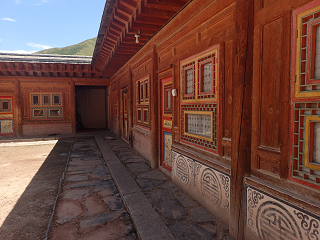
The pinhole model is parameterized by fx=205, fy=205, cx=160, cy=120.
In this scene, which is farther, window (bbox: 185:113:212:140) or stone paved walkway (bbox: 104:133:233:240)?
window (bbox: 185:113:212:140)

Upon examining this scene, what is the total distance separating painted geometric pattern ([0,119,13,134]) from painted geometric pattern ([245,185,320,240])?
12.4 metres

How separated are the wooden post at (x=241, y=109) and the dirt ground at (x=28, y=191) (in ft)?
8.09

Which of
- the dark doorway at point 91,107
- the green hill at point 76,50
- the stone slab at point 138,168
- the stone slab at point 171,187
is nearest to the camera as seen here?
the stone slab at point 171,187

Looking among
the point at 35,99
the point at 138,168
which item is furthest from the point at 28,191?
the point at 35,99

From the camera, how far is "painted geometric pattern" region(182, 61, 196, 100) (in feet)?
11.7

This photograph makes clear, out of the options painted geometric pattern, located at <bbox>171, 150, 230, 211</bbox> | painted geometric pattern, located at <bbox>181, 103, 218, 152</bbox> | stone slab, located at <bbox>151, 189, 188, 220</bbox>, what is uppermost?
painted geometric pattern, located at <bbox>181, 103, 218, 152</bbox>

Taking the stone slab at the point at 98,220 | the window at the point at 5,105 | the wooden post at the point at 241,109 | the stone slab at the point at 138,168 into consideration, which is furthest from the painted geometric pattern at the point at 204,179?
the window at the point at 5,105

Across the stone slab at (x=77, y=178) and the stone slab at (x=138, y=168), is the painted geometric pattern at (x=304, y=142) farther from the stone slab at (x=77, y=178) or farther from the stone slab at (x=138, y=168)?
the stone slab at (x=77, y=178)

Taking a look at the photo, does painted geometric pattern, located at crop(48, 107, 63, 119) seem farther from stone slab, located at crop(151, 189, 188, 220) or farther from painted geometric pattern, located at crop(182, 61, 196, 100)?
painted geometric pattern, located at crop(182, 61, 196, 100)

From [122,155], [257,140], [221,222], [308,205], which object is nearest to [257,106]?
[257,140]

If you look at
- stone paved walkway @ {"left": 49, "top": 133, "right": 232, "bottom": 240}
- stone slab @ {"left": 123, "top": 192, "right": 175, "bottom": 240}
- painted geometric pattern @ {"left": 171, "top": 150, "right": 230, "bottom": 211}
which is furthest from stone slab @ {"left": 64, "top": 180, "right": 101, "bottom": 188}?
painted geometric pattern @ {"left": 171, "top": 150, "right": 230, "bottom": 211}

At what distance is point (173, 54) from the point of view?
4195 millimetres

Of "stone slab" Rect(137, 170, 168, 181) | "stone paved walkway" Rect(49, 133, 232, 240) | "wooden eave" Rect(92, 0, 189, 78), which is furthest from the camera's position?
"stone slab" Rect(137, 170, 168, 181)

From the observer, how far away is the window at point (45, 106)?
11.2m
